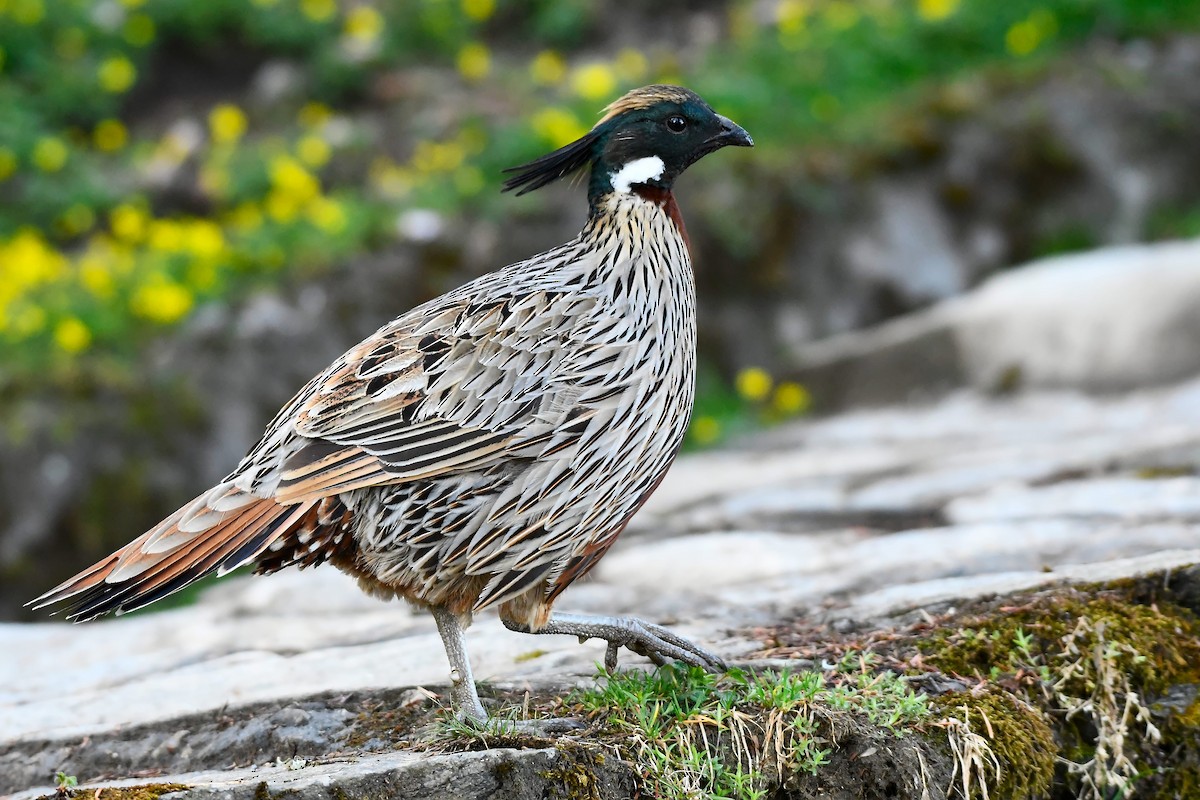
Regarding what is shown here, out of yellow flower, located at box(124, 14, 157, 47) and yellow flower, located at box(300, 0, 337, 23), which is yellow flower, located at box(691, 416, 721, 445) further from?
yellow flower, located at box(124, 14, 157, 47)

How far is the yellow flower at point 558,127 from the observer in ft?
25.2

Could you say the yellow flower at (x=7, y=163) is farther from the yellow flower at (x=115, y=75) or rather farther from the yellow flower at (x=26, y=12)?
the yellow flower at (x=26, y=12)

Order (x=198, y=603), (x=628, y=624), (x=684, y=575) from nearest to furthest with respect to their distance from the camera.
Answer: (x=628, y=624) → (x=684, y=575) → (x=198, y=603)

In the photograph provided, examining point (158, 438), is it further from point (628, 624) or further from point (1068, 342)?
point (1068, 342)

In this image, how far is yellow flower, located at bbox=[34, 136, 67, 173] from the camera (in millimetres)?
8586

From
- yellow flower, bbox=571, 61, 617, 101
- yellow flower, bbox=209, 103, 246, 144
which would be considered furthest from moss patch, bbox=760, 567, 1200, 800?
yellow flower, bbox=209, 103, 246, 144

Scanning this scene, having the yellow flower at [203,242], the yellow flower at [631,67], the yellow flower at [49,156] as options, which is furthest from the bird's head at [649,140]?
the yellow flower at [49,156]

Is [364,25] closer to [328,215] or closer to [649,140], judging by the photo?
[328,215]

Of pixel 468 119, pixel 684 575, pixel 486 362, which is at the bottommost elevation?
pixel 684 575

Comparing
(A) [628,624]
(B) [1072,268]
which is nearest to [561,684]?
(A) [628,624]

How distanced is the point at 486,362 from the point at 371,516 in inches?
17.7

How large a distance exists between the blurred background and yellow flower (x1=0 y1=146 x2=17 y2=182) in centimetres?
1

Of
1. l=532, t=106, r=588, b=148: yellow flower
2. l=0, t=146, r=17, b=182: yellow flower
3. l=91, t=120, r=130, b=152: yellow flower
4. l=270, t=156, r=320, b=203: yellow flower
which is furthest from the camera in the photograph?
l=91, t=120, r=130, b=152: yellow flower

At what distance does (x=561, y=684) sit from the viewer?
3361 mm
